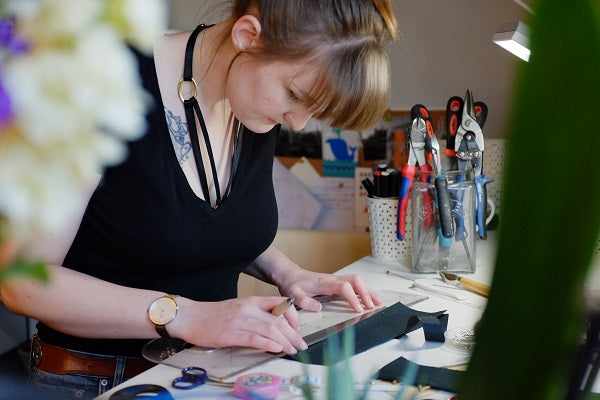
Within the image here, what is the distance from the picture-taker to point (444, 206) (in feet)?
5.21

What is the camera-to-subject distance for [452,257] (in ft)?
5.36

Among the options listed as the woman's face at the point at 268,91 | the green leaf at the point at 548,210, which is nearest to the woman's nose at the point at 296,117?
the woman's face at the point at 268,91

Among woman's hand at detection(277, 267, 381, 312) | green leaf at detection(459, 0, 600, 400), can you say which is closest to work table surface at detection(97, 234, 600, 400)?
woman's hand at detection(277, 267, 381, 312)

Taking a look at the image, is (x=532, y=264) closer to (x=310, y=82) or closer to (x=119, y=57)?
(x=119, y=57)

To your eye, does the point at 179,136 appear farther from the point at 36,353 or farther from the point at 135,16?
the point at 135,16

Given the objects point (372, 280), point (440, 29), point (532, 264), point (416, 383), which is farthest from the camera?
point (440, 29)

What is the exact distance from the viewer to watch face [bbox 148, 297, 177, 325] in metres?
1.10

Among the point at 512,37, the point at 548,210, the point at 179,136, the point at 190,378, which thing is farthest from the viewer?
the point at 512,37

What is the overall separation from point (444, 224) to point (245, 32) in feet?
2.15

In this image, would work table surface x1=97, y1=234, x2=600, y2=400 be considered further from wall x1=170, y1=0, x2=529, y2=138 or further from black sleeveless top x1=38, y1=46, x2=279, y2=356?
wall x1=170, y1=0, x2=529, y2=138

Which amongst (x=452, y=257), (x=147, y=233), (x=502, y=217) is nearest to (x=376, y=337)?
(x=147, y=233)

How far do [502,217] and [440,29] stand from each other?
1.83m

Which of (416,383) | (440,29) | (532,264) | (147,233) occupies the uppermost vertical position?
(440,29)

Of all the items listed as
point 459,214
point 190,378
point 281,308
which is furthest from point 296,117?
point 459,214
